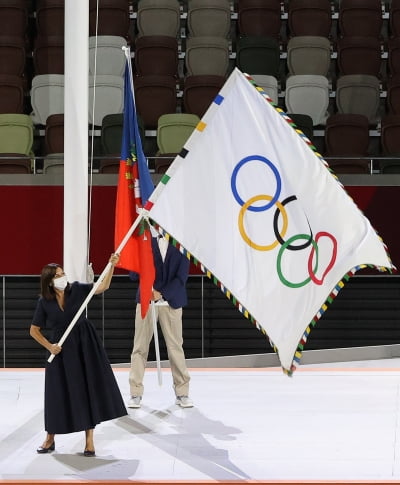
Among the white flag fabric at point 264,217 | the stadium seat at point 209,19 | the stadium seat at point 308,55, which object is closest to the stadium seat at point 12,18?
the stadium seat at point 209,19

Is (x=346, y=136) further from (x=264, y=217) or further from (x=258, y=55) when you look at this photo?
(x=264, y=217)

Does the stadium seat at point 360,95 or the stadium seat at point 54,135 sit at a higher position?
the stadium seat at point 360,95

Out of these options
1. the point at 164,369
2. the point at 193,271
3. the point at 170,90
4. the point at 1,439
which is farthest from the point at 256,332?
the point at 1,439

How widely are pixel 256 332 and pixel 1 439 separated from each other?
413cm

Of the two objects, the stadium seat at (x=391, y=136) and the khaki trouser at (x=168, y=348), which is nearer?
the khaki trouser at (x=168, y=348)

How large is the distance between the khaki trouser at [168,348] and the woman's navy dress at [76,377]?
117cm

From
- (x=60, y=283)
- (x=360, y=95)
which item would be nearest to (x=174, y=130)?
(x=360, y=95)

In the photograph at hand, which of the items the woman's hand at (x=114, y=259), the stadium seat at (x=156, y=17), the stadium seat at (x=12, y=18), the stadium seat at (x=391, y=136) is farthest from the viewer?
the stadium seat at (x=156, y=17)

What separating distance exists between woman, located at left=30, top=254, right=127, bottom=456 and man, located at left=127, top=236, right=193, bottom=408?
1172mm

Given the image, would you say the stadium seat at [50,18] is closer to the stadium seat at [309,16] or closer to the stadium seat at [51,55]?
the stadium seat at [51,55]

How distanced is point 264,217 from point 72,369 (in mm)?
1327

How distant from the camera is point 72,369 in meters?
5.66

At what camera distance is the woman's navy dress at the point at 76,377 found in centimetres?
562

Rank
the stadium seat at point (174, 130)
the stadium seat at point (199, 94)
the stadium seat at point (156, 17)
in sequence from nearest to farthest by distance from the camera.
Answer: the stadium seat at point (174, 130)
the stadium seat at point (199, 94)
the stadium seat at point (156, 17)
